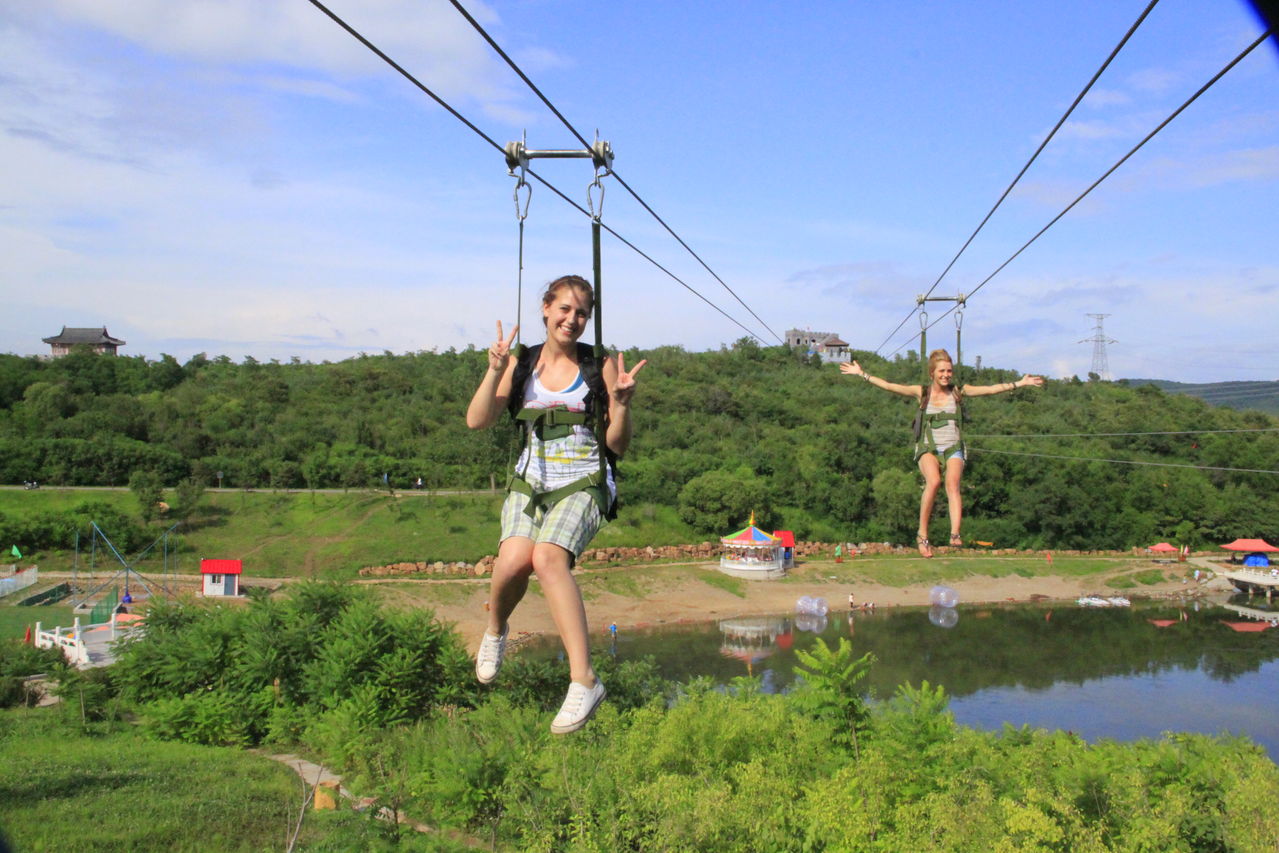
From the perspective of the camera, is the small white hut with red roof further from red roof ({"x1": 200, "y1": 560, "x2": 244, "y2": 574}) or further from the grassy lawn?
the grassy lawn

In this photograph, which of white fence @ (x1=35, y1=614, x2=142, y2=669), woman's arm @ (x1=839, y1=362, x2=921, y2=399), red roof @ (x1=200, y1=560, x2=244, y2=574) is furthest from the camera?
red roof @ (x1=200, y1=560, x2=244, y2=574)

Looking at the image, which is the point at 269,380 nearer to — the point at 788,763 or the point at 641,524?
the point at 641,524

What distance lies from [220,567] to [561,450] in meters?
33.9

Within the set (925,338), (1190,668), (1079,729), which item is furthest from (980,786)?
(1190,668)

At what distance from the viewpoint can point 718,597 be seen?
136 ft

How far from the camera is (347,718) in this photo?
1847 centimetres

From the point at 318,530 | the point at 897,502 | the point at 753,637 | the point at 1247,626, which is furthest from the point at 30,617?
the point at 1247,626

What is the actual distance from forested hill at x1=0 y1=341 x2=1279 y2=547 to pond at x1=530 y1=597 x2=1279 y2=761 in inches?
328

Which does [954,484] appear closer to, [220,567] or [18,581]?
[220,567]

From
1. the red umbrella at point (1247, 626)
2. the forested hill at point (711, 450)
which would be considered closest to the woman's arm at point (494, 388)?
the forested hill at point (711, 450)

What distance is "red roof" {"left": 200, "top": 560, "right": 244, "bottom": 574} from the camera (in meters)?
34.6

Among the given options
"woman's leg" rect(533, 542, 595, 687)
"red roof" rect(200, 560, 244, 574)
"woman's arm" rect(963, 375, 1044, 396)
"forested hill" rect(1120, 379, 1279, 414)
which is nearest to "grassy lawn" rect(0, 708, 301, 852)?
"woman's leg" rect(533, 542, 595, 687)

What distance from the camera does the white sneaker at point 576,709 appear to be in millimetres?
4461

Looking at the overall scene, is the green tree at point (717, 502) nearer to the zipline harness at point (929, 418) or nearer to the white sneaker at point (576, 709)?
the zipline harness at point (929, 418)
